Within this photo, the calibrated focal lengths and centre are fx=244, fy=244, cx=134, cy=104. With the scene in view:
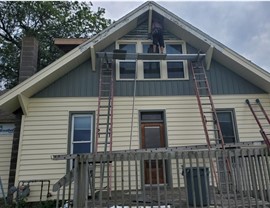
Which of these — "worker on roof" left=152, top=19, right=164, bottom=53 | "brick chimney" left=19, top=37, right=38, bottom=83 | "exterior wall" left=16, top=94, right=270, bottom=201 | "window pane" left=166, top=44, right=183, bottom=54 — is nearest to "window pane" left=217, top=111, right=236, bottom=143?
"exterior wall" left=16, top=94, right=270, bottom=201

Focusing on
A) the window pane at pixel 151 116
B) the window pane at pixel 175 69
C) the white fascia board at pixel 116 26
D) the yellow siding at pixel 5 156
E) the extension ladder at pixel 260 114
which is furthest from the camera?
the yellow siding at pixel 5 156

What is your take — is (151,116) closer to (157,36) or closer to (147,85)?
(147,85)

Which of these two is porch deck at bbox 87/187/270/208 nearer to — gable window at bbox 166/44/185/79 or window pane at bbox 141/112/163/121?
window pane at bbox 141/112/163/121

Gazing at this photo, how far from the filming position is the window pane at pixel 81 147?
7418 mm

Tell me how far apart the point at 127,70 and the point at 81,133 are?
2577 mm

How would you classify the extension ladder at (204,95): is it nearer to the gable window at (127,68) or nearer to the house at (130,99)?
the house at (130,99)

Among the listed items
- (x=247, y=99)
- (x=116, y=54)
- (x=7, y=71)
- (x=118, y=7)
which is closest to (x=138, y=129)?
(x=116, y=54)

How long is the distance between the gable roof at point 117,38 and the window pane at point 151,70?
4.49 feet

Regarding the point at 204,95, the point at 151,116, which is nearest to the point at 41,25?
the point at 151,116

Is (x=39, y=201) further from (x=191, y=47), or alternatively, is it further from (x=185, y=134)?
(x=191, y=47)

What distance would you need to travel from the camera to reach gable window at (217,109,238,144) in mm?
7797

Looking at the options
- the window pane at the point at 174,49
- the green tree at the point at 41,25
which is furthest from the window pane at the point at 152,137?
the green tree at the point at 41,25

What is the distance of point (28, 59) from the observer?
26.9 feet

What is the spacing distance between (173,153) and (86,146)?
3.84 meters
